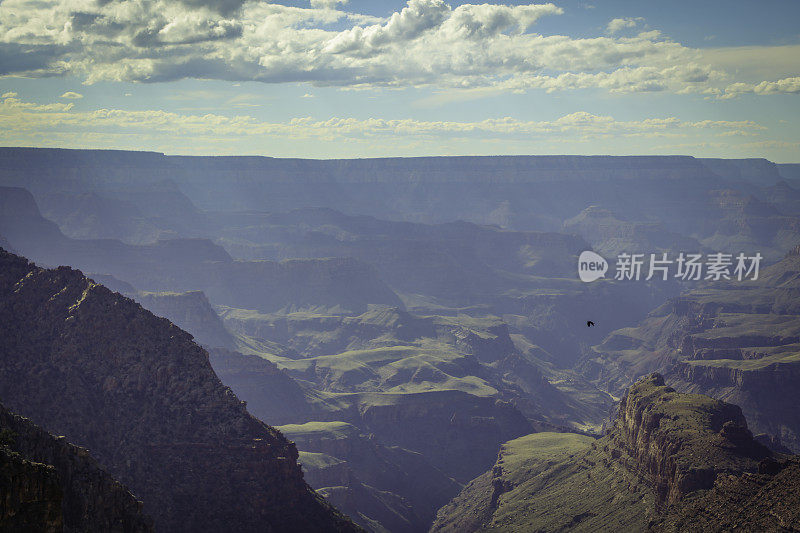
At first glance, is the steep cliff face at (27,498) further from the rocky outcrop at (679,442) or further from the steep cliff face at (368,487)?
the steep cliff face at (368,487)

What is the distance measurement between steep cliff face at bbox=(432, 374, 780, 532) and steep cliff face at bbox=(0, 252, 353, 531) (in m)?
44.3

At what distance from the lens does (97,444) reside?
86625 mm

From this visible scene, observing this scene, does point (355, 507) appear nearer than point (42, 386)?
No

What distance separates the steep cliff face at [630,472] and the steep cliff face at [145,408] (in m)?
44.3

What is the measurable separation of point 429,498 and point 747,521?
108311mm

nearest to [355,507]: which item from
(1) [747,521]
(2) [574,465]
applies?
(2) [574,465]

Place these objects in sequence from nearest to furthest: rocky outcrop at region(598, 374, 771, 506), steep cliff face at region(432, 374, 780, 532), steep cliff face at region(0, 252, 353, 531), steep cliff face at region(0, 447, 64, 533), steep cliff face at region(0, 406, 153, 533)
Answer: steep cliff face at region(0, 447, 64, 533), steep cliff face at region(0, 406, 153, 533), steep cliff face at region(0, 252, 353, 531), rocky outcrop at region(598, 374, 771, 506), steep cliff face at region(432, 374, 780, 532)

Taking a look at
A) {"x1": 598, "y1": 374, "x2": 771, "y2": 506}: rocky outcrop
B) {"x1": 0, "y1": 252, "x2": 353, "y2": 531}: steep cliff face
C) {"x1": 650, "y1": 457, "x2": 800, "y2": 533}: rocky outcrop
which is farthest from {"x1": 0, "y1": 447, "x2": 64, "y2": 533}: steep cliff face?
{"x1": 598, "y1": 374, "x2": 771, "y2": 506}: rocky outcrop

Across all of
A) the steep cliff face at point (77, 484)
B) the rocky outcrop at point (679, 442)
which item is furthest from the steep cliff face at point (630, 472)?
the steep cliff face at point (77, 484)

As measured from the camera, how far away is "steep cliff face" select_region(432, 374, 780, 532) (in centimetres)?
10894

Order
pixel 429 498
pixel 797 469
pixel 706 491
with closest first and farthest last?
1. pixel 797 469
2. pixel 706 491
3. pixel 429 498

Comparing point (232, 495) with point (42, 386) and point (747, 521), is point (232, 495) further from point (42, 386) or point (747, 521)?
point (747, 521)

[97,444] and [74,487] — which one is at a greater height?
[74,487]

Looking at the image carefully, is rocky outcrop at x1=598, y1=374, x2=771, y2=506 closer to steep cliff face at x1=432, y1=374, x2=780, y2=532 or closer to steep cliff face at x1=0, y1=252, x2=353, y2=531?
steep cliff face at x1=432, y1=374, x2=780, y2=532
